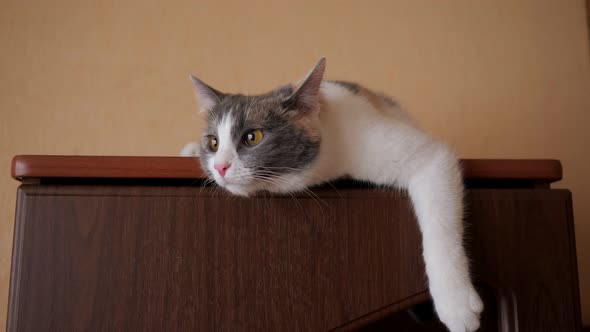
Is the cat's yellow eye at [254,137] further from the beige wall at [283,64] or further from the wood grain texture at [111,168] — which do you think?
the beige wall at [283,64]

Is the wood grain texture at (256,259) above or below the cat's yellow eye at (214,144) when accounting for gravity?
below

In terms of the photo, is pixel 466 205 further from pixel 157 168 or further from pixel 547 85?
pixel 547 85

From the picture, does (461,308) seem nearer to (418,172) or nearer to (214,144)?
(418,172)

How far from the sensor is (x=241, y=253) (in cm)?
56

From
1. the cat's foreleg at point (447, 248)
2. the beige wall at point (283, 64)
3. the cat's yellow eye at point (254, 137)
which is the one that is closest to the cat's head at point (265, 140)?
the cat's yellow eye at point (254, 137)

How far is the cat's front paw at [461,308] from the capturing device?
0.60m

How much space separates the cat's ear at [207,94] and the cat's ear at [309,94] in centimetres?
17

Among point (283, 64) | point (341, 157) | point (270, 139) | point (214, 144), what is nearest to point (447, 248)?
point (341, 157)

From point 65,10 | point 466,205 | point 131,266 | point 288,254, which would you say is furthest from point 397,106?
point 65,10

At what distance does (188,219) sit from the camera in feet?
1.83

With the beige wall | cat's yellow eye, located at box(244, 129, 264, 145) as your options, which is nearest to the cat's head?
cat's yellow eye, located at box(244, 129, 264, 145)

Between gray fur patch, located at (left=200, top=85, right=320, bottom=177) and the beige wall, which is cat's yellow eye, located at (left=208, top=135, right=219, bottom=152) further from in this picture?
the beige wall

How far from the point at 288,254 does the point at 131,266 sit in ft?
0.75

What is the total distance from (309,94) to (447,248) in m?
0.38
